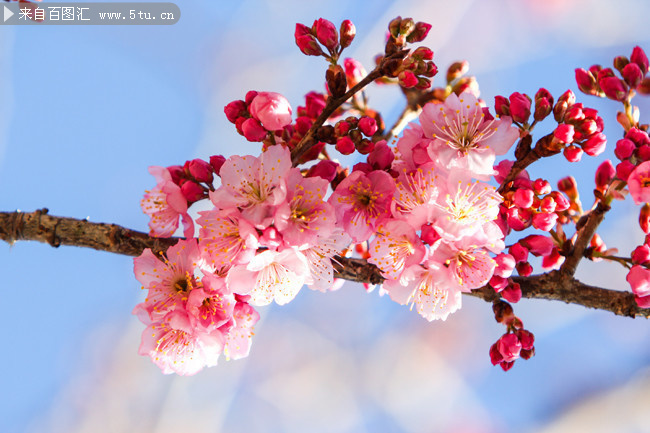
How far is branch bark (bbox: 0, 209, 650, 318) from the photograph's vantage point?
102cm

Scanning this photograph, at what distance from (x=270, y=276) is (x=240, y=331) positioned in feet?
0.54

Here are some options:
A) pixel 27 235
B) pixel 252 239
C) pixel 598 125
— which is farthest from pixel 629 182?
pixel 27 235

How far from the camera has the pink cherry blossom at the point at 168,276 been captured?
3.03 feet

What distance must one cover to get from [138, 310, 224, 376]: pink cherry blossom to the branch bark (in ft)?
0.52

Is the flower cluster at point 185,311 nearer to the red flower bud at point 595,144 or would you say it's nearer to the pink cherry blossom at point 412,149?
the pink cherry blossom at point 412,149

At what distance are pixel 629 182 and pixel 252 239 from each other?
60 centimetres

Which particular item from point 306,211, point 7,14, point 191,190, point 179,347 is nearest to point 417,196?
point 306,211

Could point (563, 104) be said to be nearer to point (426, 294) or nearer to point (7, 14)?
point (426, 294)

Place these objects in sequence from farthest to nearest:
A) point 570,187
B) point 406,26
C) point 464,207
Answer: point 570,187 < point 406,26 < point 464,207

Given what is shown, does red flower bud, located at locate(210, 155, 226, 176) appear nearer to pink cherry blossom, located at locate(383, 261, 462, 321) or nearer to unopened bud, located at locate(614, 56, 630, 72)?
pink cherry blossom, located at locate(383, 261, 462, 321)

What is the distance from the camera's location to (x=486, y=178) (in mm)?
872

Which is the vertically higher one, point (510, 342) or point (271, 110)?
point (271, 110)

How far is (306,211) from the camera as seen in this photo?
87 centimetres

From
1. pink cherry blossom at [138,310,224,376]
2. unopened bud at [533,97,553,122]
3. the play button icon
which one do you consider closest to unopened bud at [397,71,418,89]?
unopened bud at [533,97,553,122]
